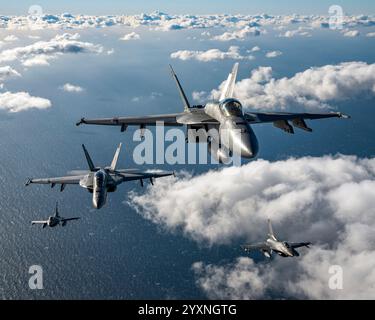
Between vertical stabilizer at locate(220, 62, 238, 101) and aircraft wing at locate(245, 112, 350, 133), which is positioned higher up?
vertical stabilizer at locate(220, 62, 238, 101)

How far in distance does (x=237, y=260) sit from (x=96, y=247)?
7852cm

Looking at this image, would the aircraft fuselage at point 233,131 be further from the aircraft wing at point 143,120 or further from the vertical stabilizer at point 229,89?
the vertical stabilizer at point 229,89

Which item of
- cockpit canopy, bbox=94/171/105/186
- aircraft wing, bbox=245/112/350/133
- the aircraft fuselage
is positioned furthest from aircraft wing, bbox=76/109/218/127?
cockpit canopy, bbox=94/171/105/186

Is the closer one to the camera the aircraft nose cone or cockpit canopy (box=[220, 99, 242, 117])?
the aircraft nose cone

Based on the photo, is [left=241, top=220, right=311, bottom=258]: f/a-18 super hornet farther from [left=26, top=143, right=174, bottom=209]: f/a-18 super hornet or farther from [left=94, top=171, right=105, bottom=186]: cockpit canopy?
[left=94, top=171, right=105, bottom=186]: cockpit canopy

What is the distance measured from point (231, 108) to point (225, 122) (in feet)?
5.77

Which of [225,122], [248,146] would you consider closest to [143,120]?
[225,122]

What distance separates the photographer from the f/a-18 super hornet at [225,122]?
28188 millimetres

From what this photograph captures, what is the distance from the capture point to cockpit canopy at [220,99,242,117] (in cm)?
3194

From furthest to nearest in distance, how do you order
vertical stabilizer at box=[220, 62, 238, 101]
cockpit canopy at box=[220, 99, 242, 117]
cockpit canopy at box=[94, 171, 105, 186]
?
vertical stabilizer at box=[220, 62, 238, 101]
cockpit canopy at box=[94, 171, 105, 186]
cockpit canopy at box=[220, 99, 242, 117]

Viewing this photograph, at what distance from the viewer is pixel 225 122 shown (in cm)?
3178

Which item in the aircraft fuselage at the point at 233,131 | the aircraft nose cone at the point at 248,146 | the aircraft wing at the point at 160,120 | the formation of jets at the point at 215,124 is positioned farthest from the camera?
the aircraft wing at the point at 160,120

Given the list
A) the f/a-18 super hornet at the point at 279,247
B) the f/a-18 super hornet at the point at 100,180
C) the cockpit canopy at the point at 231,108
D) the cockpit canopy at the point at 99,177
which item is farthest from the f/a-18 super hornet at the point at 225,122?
the f/a-18 super hornet at the point at 279,247

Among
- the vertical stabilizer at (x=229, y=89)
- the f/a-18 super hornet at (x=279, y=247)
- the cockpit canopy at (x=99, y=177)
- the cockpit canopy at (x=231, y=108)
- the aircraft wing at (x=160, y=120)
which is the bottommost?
the f/a-18 super hornet at (x=279, y=247)
